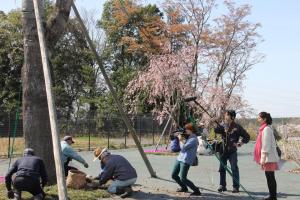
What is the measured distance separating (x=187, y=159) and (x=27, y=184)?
3603 millimetres

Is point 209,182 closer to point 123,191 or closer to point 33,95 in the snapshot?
point 123,191

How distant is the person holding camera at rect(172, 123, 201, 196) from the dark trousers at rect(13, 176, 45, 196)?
3.26m

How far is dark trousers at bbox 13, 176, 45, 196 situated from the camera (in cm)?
852

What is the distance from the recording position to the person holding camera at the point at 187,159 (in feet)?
34.6

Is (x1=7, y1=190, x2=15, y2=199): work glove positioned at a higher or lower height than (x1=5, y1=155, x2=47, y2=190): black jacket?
lower

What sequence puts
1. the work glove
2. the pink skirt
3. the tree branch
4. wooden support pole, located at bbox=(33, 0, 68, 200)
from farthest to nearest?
the tree branch, the pink skirt, the work glove, wooden support pole, located at bbox=(33, 0, 68, 200)

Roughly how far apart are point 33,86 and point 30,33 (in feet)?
3.66

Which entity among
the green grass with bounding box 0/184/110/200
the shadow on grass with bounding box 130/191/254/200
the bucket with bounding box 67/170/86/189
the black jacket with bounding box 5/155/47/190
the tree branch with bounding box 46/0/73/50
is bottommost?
the shadow on grass with bounding box 130/191/254/200

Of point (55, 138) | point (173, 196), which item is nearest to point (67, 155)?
point (173, 196)

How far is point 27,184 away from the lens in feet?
28.0

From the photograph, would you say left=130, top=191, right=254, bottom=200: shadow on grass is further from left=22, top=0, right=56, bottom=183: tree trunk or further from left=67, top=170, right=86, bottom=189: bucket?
left=22, top=0, right=56, bottom=183: tree trunk

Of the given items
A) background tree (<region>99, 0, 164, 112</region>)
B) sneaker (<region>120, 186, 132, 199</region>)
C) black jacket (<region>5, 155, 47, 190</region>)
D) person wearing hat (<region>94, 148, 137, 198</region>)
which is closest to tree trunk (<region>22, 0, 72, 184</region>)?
person wearing hat (<region>94, 148, 137, 198</region>)

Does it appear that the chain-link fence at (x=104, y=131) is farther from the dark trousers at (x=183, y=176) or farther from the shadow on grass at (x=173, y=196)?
the shadow on grass at (x=173, y=196)

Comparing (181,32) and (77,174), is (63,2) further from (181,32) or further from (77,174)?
(181,32)
